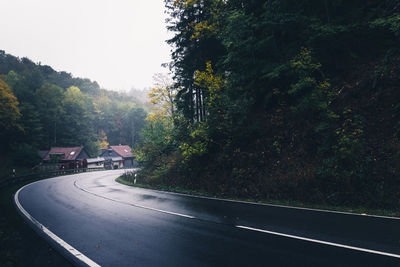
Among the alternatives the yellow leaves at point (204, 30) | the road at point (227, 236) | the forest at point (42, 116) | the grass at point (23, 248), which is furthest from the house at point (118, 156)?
the grass at point (23, 248)

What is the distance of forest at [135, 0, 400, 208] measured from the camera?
992 cm

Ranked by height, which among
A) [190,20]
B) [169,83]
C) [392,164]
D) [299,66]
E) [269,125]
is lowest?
[392,164]

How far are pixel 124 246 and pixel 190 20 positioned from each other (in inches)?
770

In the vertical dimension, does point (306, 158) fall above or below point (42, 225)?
above

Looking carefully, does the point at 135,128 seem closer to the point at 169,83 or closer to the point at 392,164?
the point at 169,83

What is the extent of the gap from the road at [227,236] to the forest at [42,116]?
153 feet

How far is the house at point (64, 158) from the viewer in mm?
48150

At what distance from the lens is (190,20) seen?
20.6 metres

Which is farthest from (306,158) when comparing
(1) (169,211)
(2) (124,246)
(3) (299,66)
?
(2) (124,246)

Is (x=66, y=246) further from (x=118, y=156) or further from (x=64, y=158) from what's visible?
(x=118, y=156)

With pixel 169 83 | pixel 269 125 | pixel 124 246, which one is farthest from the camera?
pixel 169 83

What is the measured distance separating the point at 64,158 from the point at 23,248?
179ft

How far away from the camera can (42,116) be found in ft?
182

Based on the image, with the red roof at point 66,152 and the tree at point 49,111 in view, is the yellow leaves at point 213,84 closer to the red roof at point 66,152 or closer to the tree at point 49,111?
the red roof at point 66,152
